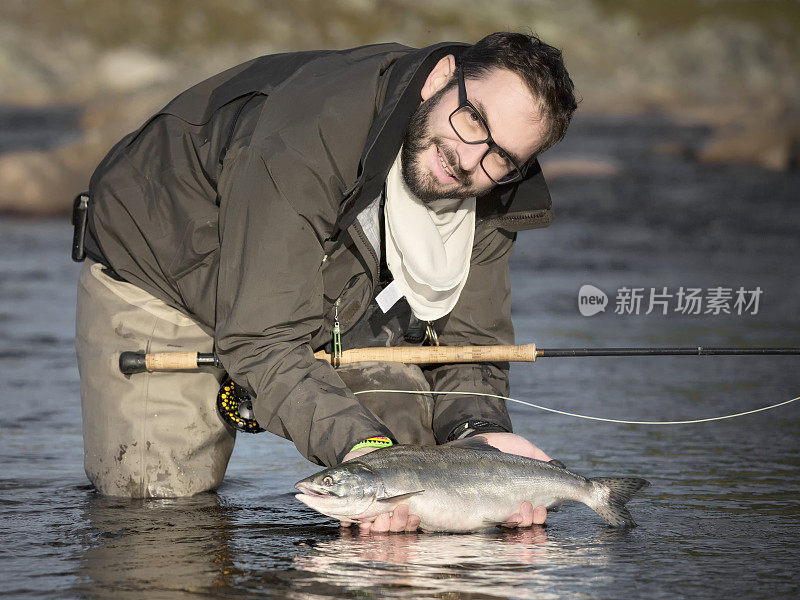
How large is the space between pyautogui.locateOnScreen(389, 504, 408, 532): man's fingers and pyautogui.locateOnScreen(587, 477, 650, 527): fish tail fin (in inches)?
22.1

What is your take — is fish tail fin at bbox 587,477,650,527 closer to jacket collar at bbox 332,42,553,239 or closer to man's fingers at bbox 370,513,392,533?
man's fingers at bbox 370,513,392,533

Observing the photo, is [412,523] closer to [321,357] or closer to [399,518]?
[399,518]

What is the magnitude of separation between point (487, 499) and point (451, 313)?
1.00 metres

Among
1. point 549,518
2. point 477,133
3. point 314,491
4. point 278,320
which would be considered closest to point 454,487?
point 314,491

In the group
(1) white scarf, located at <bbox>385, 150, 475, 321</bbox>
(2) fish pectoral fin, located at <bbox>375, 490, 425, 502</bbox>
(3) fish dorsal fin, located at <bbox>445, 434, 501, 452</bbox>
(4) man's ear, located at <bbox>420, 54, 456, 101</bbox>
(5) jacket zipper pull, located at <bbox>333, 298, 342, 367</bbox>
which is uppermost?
(4) man's ear, located at <bbox>420, 54, 456, 101</bbox>

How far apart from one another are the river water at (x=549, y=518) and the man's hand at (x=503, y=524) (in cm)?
4

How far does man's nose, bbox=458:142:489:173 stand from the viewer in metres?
3.74

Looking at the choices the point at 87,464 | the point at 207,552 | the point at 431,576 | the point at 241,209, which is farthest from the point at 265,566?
the point at 87,464

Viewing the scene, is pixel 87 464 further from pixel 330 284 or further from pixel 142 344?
pixel 330 284

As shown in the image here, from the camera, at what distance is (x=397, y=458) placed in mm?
3475

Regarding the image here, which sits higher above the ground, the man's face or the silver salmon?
the man's face

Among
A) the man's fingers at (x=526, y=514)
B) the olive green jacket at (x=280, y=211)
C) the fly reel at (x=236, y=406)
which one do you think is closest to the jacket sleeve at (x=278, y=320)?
the olive green jacket at (x=280, y=211)

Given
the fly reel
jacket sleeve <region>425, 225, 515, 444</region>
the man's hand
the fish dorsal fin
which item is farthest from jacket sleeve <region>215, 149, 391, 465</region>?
jacket sleeve <region>425, 225, 515, 444</region>

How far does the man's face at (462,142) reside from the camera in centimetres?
369
